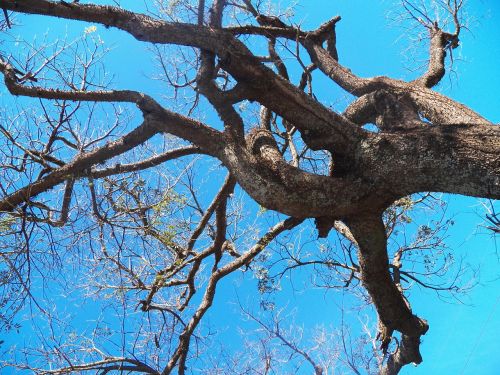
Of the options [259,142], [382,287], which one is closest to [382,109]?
[259,142]

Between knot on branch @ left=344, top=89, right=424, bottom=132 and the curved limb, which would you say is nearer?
the curved limb

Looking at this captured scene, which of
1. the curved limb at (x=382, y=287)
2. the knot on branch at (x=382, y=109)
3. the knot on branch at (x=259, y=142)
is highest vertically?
the knot on branch at (x=382, y=109)

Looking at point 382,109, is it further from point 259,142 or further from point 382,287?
point 382,287

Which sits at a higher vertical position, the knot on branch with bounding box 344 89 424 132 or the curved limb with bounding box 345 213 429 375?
the knot on branch with bounding box 344 89 424 132

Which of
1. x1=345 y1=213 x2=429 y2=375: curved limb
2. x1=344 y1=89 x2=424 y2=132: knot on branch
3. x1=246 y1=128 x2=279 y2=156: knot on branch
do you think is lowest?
x1=345 y1=213 x2=429 y2=375: curved limb

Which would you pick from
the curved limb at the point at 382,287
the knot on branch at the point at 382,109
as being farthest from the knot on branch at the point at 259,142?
the knot on branch at the point at 382,109

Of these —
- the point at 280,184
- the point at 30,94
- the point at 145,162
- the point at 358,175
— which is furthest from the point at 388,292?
the point at 30,94

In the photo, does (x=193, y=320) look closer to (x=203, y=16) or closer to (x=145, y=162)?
(x=145, y=162)

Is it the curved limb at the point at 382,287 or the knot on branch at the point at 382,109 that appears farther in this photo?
the knot on branch at the point at 382,109

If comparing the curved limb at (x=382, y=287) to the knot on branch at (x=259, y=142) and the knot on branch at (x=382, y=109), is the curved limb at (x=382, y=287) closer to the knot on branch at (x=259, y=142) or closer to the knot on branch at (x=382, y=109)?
the knot on branch at (x=259, y=142)

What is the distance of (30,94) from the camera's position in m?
3.71

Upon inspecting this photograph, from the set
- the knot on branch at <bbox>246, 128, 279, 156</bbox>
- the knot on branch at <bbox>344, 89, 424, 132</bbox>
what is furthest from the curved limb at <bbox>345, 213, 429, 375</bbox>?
the knot on branch at <bbox>344, 89, 424, 132</bbox>

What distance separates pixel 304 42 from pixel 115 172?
3.89 metres

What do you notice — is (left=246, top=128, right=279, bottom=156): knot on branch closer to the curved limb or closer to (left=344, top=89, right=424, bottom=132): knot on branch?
the curved limb
